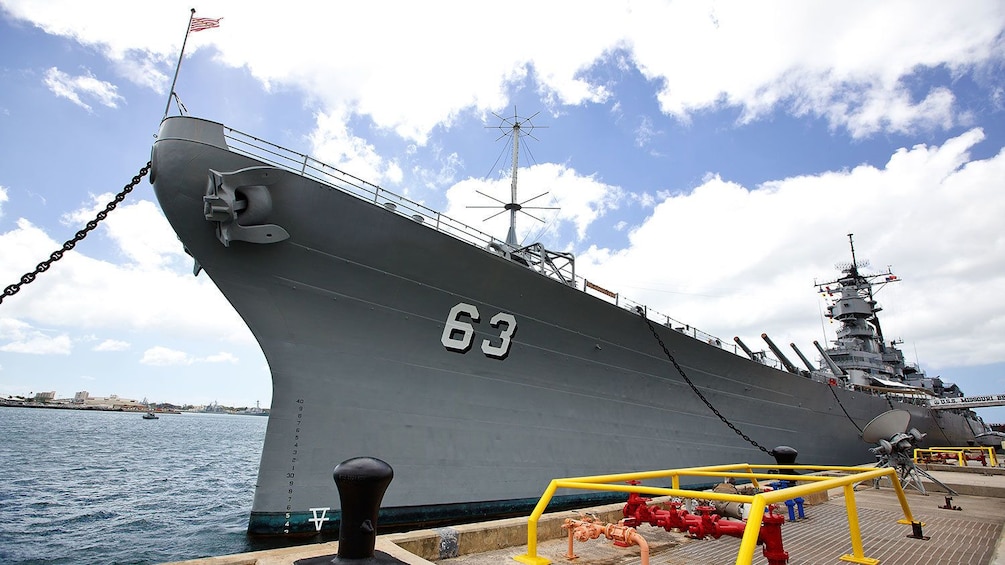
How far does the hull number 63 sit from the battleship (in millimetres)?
26

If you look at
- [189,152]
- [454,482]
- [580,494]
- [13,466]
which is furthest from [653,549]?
[13,466]

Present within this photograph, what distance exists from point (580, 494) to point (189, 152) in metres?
8.86

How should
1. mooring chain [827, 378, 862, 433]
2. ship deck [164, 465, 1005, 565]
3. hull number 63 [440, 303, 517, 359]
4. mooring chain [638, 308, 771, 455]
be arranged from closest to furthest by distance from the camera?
ship deck [164, 465, 1005, 565], hull number 63 [440, 303, 517, 359], mooring chain [638, 308, 771, 455], mooring chain [827, 378, 862, 433]

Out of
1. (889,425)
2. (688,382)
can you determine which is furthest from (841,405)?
(889,425)

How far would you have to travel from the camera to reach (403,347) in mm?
7277

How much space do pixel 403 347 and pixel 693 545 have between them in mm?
4600

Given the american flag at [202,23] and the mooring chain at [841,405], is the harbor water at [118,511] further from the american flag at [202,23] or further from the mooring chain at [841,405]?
the mooring chain at [841,405]

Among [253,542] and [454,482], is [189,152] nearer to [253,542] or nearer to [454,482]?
[253,542]

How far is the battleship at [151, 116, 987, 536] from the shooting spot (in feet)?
20.6

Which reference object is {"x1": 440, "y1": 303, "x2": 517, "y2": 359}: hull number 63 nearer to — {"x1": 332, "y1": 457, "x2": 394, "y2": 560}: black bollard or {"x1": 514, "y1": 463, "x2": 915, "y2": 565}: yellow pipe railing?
{"x1": 514, "y1": 463, "x2": 915, "y2": 565}: yellow pipe railing

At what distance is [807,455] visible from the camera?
16219 millimetres

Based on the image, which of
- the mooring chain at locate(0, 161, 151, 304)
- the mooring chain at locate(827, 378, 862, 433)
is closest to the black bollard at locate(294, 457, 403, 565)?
the mooring chain at locate(0, 161, 151, 304)

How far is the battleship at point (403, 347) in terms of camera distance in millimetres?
6281

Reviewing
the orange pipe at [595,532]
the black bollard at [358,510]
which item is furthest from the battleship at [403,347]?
the black bollard at [358,510]
